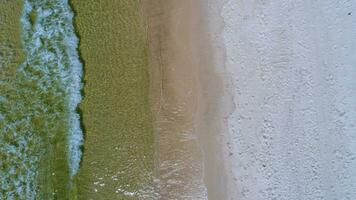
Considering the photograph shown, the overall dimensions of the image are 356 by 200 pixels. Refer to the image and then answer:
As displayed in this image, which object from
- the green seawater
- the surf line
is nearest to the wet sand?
the green seawater

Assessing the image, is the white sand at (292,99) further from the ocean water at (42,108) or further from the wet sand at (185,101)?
the ocean water at (42,108)

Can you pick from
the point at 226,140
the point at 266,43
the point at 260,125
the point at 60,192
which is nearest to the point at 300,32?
the point at 266,43

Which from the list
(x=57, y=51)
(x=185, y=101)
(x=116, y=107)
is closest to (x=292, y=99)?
(x=185, y=101)

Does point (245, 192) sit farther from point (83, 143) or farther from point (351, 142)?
point (83, 143)

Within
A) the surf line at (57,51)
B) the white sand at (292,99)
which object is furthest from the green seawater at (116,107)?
the white sand at (292,99)

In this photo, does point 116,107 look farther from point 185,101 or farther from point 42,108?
point 42,108

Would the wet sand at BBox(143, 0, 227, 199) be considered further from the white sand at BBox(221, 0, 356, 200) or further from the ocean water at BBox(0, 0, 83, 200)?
the ocean water at BBox(0, 0, 83, 200)

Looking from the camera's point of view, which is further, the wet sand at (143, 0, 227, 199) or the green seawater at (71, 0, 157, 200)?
the green seawater at (71, 0, 157, 200)
